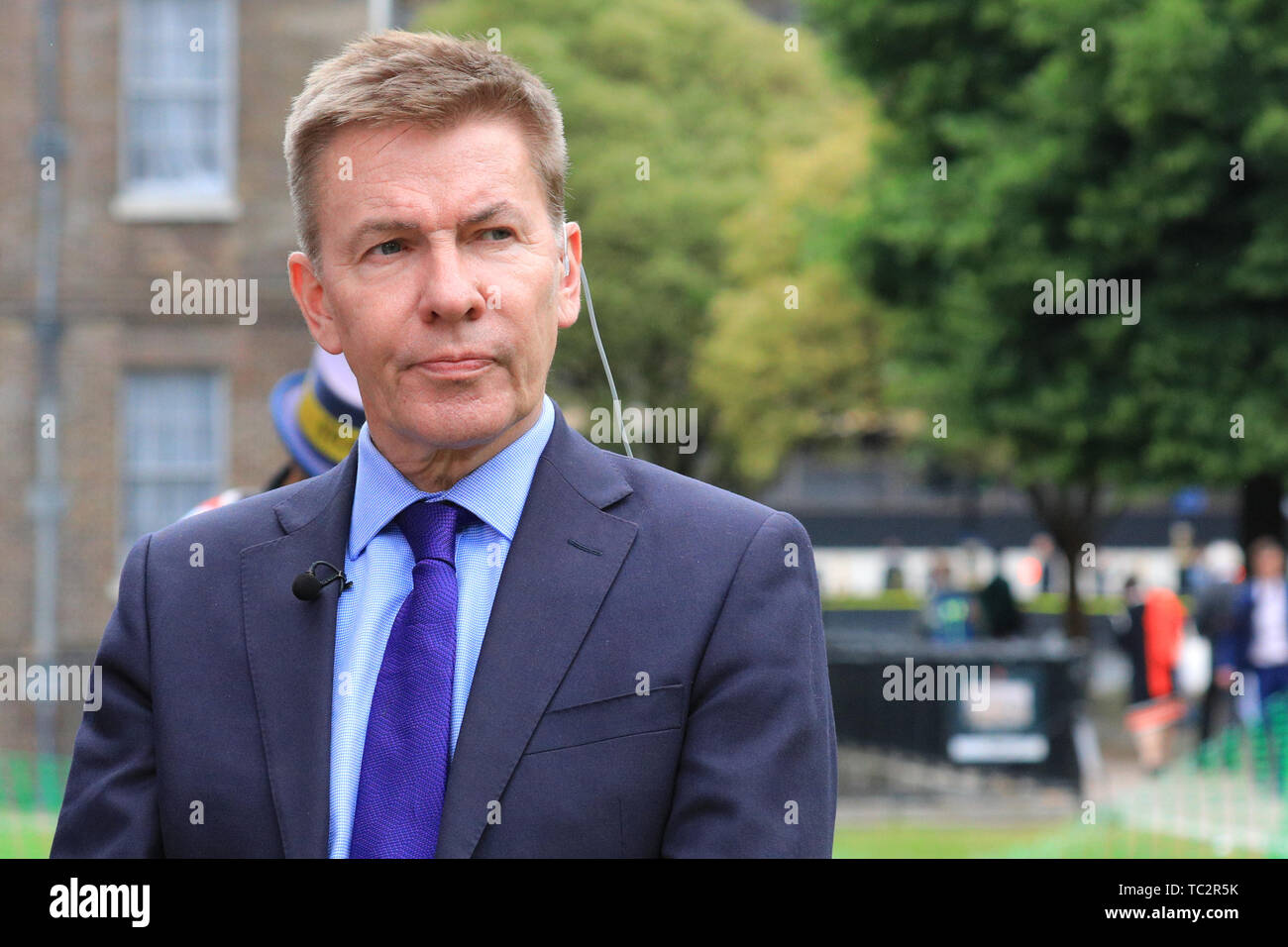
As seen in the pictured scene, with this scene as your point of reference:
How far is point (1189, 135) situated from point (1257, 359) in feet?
6.82

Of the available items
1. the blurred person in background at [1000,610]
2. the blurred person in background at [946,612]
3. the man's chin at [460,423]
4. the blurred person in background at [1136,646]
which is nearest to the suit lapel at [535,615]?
the man's chin at [460,423]

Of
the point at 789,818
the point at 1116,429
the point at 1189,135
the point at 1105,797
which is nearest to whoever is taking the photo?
the point at 789,818

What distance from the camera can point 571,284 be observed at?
2.12m

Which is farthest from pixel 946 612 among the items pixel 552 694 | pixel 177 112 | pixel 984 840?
pixel 552 694

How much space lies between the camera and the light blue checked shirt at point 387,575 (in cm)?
191

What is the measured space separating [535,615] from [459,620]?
0.10 metres

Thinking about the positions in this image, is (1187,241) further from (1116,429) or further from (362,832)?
(362,832)

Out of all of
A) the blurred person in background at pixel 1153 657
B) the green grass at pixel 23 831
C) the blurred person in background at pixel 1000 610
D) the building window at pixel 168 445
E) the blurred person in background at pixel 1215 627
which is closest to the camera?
the green grass at pixel 23 831

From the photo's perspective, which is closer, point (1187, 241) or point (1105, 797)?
point (1105, 797)

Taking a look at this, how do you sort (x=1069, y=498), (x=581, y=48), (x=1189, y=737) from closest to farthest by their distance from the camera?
1. (x=1189, y=737)
2. (x=1069, y=498)
3. (x=581, y=48)

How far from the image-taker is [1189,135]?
14.2 meters

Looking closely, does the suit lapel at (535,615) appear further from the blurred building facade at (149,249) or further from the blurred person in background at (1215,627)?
the blurred building facade at (149,249)

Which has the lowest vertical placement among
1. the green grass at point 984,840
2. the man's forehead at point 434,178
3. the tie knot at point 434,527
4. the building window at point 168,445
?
the green grass at point 984,840

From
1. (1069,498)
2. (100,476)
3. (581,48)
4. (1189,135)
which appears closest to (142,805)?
A: (1189,135)
